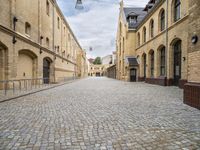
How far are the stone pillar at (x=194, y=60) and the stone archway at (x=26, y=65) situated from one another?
1344cm

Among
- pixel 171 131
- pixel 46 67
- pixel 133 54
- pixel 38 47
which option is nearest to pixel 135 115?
pixel 171 131

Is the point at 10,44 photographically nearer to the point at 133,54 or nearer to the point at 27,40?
the point at 27,40

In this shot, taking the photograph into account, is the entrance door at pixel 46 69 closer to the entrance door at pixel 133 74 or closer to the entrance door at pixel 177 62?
the entrance door at pixel 133 74

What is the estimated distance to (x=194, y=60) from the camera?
7.49m

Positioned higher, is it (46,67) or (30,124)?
(46,67)

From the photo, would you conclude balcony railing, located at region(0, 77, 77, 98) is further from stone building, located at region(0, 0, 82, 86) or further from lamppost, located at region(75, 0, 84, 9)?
lamppost, located at region(75, 0, 84, 9)

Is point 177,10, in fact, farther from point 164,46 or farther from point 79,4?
point 79,4

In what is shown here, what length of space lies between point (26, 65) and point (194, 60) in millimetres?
14790

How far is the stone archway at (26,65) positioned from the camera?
16375 millimetres

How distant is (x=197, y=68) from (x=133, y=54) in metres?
27.2

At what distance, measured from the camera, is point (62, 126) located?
4.83m

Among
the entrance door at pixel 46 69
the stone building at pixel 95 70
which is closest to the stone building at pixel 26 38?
the entrance door at pixel 46 69

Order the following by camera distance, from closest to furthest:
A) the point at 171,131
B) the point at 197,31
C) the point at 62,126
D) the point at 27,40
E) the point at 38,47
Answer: the point at 171,131
the point at 62,126
the point at 197,31
the point at 27,40
the point at 38,47

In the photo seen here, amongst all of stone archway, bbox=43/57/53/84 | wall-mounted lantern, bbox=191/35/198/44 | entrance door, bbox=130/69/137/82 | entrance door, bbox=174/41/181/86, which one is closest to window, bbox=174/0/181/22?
entrance door, bbox=174/41/181/86
